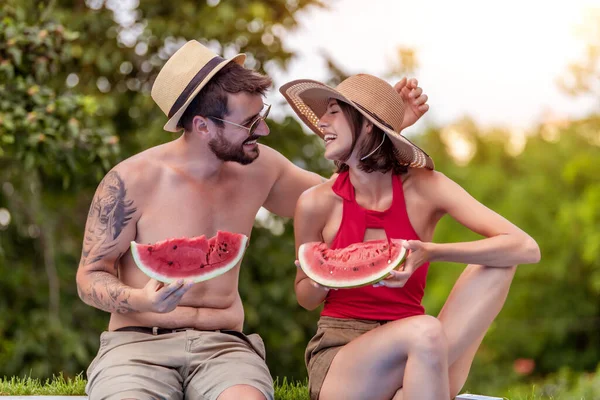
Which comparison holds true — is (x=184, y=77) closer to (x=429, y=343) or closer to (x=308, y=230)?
(x=308, y=230)

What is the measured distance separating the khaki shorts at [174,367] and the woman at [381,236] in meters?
0.35

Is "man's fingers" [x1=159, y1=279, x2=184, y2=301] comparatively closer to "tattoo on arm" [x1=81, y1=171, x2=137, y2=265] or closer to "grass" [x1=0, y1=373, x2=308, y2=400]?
"tattoo on arm" [x1=81, y1=171, x2=137, y2=265]

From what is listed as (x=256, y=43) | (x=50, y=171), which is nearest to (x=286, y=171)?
(x=50, y=171)

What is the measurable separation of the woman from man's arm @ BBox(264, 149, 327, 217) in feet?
1.69

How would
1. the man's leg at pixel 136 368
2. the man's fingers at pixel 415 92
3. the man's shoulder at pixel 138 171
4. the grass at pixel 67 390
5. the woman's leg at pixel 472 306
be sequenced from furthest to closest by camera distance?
the grass at pixel 67 390 < the man's fingers at pixel 415 92 < the man's shoulder at pixel 138 171 < the woman's leg at pixel 472 306 < the man's leg at pixel 136 368

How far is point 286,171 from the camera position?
4887 mm

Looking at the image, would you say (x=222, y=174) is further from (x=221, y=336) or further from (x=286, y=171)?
(x=221, y=336)

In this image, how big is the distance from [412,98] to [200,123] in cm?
117

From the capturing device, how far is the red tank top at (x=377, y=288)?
4121 millimetres

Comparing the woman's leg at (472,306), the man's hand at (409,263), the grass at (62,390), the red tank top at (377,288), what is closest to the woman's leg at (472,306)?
the woman's leg at (472,306)

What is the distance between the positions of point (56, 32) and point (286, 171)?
3977 mm

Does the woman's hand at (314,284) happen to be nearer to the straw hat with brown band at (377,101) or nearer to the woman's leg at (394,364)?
the woman's leg at (394,364)

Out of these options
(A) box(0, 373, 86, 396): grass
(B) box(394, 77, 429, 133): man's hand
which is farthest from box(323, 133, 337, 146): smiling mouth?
(A) box(0, 373, 86, 396): grass

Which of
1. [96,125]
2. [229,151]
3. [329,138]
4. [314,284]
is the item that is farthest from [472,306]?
[96,125]
